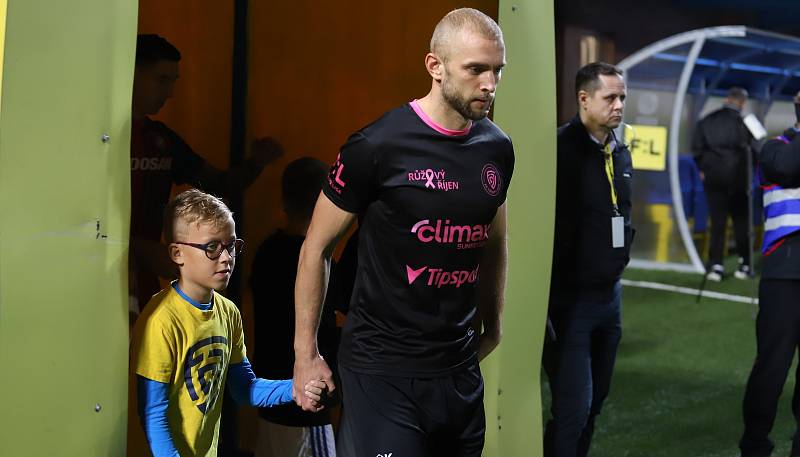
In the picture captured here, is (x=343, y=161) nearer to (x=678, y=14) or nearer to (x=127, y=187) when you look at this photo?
(x=127, y=187)

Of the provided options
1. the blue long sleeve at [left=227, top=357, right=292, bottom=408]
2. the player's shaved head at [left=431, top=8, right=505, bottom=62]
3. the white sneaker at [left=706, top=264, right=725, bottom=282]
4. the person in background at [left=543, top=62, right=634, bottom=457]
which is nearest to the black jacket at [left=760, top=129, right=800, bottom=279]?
the person in background at [left=543, top=62, right=634, bottom=457]

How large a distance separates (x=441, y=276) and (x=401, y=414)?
343mm

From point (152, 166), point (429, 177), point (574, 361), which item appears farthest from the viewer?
point (574, 361)

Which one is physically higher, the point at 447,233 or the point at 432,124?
the point at 432,124

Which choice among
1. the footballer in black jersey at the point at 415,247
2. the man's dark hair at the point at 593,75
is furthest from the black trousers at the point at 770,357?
the footballer in black jersey at the point at 415,247

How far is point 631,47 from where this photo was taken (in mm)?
13219

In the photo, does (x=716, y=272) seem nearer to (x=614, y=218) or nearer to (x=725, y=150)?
(x=725, y=150)

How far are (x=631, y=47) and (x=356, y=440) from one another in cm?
1143

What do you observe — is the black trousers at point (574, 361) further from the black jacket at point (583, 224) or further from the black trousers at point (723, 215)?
the black trousers at point (723, 215)

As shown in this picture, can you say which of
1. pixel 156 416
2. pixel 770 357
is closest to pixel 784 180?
pixel 770 357

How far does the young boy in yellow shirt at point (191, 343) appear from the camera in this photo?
2.52 m

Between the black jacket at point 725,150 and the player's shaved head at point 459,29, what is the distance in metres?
9.30

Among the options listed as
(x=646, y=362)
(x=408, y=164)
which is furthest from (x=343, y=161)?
(x=646, y=362)

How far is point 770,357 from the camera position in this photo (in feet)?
14.6
